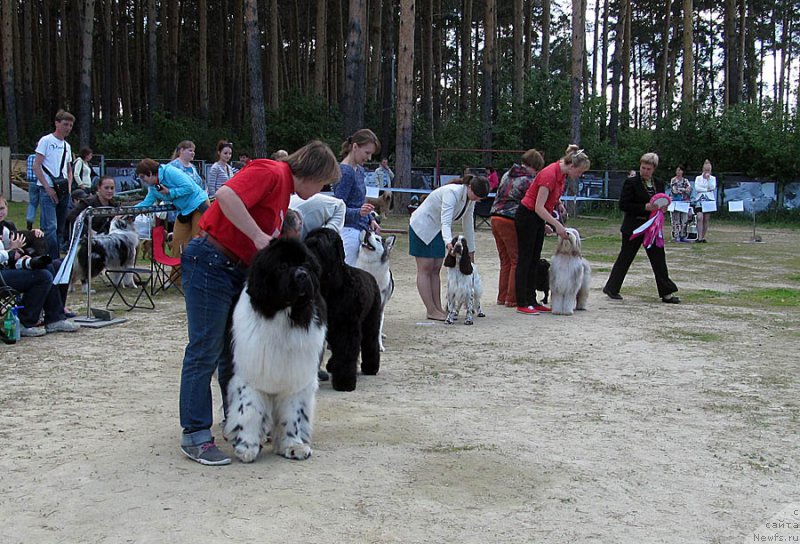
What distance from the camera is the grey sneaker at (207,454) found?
14.8ft

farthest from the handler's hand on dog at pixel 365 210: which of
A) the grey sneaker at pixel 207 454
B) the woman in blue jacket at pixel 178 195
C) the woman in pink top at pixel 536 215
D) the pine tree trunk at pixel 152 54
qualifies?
the pine tree trunk at pixel 152 54

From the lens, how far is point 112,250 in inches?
436

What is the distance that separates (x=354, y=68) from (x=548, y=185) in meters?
16.8

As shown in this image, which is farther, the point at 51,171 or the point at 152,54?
the point at 152,54

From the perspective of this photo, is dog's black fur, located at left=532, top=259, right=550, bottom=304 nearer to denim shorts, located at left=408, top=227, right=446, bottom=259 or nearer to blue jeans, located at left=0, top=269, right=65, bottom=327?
denim shorts, located at left=408, top=227, right=446, bottom=259

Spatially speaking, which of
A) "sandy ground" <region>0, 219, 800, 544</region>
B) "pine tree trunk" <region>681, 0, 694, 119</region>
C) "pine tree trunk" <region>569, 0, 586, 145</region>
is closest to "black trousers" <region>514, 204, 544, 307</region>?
"sandy ground" <region>0, 219, 800, 544</region>

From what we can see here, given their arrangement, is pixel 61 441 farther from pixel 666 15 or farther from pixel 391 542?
pixel 666 15

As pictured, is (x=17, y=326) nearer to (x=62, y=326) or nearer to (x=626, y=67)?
(x=62, y=326)

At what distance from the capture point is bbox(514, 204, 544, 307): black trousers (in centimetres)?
1013

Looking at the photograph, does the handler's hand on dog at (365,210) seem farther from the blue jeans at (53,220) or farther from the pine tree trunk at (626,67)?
the pine tree trunk at (626,67)

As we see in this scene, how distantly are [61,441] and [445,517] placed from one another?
2.47 m

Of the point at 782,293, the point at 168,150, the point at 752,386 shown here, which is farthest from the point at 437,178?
the point at 752,386

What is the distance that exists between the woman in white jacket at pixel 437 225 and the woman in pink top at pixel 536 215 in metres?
0.93

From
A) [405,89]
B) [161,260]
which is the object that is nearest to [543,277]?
[161,260]
